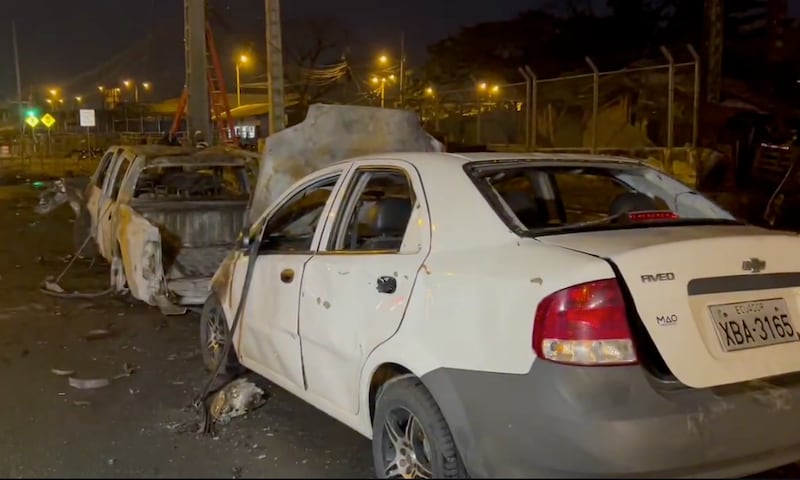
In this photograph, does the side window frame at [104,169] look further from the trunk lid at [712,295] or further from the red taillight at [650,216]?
the trunk lid at [712,295]

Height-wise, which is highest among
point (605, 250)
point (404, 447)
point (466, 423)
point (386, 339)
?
point (605, 250)

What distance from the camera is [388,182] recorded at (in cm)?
488

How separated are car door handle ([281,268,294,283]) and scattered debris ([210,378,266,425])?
→ 1000mm

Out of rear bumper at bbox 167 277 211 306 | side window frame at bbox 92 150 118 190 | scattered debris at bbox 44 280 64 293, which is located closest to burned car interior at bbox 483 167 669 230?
rear bumper at bbox 167 277 211 306

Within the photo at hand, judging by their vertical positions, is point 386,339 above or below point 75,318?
above

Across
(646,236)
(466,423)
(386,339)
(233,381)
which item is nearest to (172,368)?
(233,381)

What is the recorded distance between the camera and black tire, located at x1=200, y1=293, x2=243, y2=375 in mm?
5459

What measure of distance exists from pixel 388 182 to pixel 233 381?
69.4 inches

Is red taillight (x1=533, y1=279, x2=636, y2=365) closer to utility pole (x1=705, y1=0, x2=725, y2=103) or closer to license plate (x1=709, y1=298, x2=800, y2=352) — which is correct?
license plate (x1=709, y1=298, x2=800, y2=352)

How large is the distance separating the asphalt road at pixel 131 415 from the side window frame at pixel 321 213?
1076mm

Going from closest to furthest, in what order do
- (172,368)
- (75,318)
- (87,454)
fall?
(87,454) < (172,368) < (75,318)

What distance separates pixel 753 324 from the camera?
3049mm

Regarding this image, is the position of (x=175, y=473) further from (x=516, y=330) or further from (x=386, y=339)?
(x=516, y=330)

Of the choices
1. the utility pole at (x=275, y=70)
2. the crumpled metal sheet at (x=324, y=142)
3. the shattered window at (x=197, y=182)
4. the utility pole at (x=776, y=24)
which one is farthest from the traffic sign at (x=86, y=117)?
the crumpled metal sheet at (x=324, y=142)
